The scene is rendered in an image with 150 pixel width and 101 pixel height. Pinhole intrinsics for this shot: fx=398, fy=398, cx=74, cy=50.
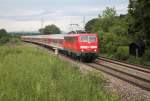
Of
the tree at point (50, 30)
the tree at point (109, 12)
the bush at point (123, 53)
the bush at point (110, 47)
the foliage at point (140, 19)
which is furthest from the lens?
the tree at point (50, 30)

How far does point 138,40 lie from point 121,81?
66.7ft

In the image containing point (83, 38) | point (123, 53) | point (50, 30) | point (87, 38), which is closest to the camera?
point (83, 38)

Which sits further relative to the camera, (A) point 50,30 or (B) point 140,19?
(A) point 50,30

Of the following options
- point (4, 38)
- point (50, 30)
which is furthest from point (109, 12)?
point (50, 30)

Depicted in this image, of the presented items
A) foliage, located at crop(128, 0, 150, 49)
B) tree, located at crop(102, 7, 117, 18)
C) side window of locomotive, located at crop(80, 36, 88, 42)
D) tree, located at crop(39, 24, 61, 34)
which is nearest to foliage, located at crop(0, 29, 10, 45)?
tree, located at crop(102, 7, 117, 18)

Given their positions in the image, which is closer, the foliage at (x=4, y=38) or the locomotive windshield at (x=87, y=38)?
the locomotive windshield at (x=87, y=38)

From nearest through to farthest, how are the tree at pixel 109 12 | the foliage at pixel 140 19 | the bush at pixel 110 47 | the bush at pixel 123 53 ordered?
the foliage at pixel 140 19 → the bush at pixel 123 53 → the bush at pixel 110 47 → the tree at pixel 109 12

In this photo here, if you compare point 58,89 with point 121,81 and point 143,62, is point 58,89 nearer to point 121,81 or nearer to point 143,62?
point 121,81

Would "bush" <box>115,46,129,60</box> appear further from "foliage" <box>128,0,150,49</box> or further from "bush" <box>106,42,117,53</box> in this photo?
"bush" <box>106,42,117,53</box>

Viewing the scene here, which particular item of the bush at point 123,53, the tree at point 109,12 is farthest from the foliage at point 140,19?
the tree at point 109,12

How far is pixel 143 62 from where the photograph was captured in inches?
1447

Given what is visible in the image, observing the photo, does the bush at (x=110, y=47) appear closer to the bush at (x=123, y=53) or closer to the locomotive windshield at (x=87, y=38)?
the bush at (x=123, y=53)

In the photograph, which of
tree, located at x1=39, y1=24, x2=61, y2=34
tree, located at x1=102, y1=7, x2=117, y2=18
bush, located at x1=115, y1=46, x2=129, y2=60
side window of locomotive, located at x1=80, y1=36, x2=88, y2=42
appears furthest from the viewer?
tree, located at x1=39, y1=24, x2=61, y2=34

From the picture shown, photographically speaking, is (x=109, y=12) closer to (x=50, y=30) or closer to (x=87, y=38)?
(x=87, y=38)
